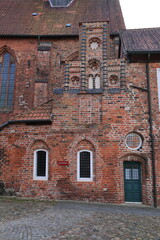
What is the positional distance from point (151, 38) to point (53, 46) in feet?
25.3

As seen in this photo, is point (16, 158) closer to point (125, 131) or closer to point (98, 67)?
point (125, 131)

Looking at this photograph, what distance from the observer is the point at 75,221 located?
6.25 m

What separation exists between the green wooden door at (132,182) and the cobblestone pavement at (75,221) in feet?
2.35

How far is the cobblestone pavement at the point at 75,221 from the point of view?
5.11 metres

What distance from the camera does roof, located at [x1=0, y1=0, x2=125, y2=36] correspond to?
17094 mm

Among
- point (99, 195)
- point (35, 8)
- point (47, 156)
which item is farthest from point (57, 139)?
point (35, 8)

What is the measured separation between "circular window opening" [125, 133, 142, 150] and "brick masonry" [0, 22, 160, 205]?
0.20 metres

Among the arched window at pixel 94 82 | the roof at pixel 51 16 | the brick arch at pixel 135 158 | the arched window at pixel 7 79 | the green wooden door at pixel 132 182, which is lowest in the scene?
the green wooden door at pixel 132 182

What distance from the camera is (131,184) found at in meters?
9.66

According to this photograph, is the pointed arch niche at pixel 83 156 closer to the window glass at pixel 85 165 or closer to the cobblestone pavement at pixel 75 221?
the window glass at pixel 85 165

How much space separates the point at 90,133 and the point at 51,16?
47.1 feet

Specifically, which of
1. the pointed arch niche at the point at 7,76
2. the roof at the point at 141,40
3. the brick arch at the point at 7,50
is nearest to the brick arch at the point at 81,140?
the roof at the point at 141,40

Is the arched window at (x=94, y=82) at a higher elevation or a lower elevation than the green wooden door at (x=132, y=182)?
higher

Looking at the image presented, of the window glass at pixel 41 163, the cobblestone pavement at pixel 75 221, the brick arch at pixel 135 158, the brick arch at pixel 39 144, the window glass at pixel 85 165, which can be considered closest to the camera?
the cobblestone pavement at pixel 75 221
